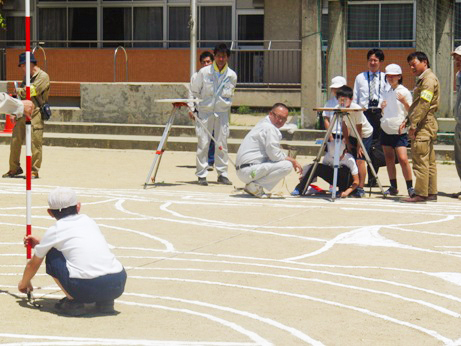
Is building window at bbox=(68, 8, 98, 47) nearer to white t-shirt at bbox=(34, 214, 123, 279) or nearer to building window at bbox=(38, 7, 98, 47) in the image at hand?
building window at bbox=(38, 7, 98, 47)

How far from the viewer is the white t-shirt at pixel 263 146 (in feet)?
44.0

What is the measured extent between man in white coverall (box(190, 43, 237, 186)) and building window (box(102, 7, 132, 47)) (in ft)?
55.2

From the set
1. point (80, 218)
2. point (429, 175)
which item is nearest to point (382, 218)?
point (429, 175)

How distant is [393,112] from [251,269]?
5531 mm

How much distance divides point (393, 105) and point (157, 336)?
26.2 ft

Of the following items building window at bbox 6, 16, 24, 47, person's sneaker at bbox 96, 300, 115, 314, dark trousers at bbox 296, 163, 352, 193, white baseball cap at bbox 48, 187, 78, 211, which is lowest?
person's sneaker at bbox 96, 300, 115, 314

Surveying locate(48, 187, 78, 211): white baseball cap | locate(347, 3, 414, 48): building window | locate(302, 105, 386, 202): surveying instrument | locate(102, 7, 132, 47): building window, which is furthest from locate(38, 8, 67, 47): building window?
locate(48, 187, 78, 211): white baseball cap

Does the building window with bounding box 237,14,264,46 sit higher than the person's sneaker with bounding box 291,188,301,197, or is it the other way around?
the building window with bounding box 237,14,264,46

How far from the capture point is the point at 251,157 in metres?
13.6

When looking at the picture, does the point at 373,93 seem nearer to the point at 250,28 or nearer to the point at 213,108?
the point at 213,108

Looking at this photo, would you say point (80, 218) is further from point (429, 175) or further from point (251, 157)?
point (429, 175)

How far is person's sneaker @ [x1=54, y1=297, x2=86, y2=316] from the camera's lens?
7.41m

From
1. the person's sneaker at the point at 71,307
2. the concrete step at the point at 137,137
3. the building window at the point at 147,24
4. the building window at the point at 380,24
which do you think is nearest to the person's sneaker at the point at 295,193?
the concrete step at the point at 137,137

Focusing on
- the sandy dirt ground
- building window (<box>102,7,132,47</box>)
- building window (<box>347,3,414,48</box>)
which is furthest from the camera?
building window (<box>102,7,132,47</box>)
